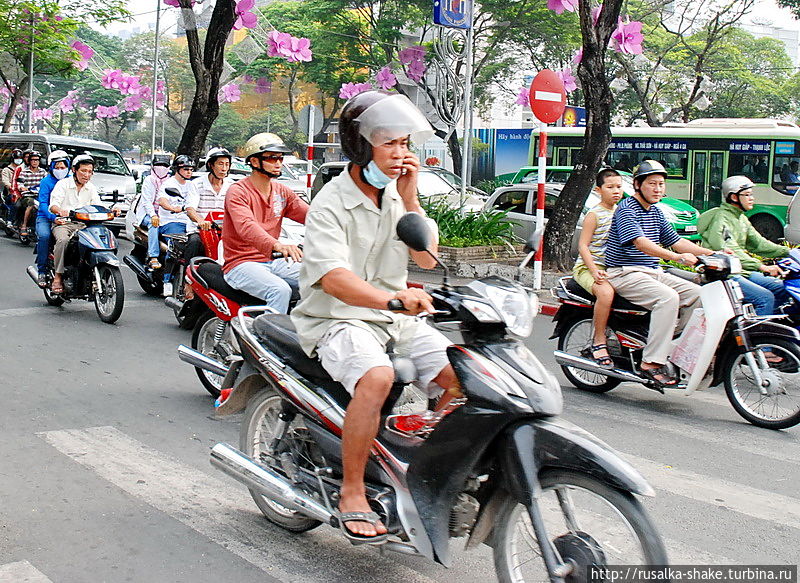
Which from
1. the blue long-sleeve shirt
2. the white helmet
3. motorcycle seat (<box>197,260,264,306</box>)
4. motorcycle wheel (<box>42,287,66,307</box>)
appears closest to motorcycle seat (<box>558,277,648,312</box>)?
the white helmet

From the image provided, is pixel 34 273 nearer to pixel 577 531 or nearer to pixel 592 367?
pixel 592 367

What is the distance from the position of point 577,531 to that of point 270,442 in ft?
5.23

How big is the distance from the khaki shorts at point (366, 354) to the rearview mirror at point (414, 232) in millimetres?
534

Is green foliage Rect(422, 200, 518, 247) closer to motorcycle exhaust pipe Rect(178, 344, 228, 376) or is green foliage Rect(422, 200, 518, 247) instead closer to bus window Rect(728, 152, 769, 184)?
motorcycle exhaust pipe Rect(178, 344, 228, 376)

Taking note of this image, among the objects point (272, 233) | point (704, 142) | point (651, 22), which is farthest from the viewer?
point (651, 22)

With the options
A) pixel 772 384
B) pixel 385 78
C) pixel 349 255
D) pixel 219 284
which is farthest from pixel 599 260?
pixel 385 78

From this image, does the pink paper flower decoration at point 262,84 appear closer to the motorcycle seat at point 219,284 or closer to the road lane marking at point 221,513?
the motorcycle seat at point 219,284

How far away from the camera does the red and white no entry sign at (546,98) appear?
11828 millimetres

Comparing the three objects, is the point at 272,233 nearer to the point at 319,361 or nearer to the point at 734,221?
the point at 319,361

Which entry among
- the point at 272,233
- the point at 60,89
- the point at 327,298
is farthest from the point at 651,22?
the point at 60,89

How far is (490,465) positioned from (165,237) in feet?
26.6

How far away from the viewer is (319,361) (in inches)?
153

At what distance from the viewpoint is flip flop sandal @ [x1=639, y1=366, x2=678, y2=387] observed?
676 centimetres

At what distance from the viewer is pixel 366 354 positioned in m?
3.61
